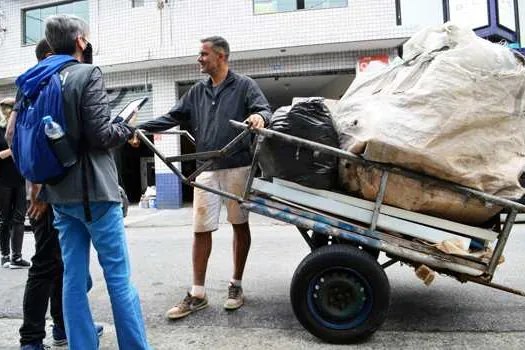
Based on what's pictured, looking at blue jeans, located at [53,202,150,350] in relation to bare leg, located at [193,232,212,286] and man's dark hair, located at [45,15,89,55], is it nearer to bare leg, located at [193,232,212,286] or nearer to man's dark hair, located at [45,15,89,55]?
man's dark hair, located at [45,15,89,55]

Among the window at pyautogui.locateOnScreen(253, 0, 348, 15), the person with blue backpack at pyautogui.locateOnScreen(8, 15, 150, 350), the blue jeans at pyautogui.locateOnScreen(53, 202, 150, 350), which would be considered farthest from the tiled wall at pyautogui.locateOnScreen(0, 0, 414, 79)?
the blue jeans at pyautogui.locateOnScreen(53, 202, 150, 350)

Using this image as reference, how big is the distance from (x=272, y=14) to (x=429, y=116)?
10162 mm

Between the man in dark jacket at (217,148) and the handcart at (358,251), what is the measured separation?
603 millimetres

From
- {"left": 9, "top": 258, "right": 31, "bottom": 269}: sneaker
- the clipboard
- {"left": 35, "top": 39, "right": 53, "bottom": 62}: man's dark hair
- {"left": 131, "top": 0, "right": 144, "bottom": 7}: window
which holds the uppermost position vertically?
{"left": 131, "top": 0, "right": 144, "bottom": 7}: window

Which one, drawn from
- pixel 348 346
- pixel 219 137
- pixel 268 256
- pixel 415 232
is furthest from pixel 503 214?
pixel 268 256

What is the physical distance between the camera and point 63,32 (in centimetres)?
248

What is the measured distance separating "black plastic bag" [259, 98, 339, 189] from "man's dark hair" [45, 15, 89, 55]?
1.21 metres

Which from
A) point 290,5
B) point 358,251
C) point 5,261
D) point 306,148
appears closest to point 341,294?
point 358,251

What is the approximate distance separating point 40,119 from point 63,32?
0.49 meters

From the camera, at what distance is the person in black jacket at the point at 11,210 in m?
5.18

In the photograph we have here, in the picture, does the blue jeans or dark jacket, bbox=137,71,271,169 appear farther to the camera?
dark jacket, bbox=137,71,271,169

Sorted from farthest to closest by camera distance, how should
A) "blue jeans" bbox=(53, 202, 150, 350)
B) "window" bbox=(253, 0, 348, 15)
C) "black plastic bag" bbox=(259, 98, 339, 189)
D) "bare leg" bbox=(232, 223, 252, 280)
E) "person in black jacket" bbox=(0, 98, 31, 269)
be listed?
"window" bbox=(253, 0, 348, 15) → "person in black jacket" bbox=(0, 98, 31, 269) → "bare leg" bbox=(232, 223, 252, 280) → "black plastic bag" bbox=(259, 98, 339, 189) → "blue jeans" bbox=(53, 202, 150, 350)

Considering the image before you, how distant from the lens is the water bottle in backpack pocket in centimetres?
224

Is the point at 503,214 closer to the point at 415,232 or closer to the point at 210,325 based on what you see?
the point at 415,232
